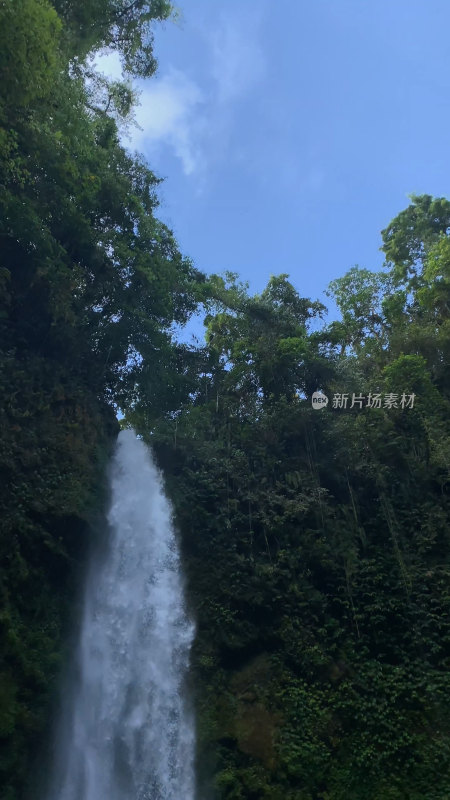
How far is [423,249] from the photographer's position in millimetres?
24062

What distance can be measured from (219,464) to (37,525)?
5.34 metres

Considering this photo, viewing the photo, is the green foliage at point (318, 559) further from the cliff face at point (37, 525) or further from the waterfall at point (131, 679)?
the cliff face at point (37, 525)

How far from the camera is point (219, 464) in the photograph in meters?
14.5

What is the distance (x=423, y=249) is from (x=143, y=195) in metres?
13.1

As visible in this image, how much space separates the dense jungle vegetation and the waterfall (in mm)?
412

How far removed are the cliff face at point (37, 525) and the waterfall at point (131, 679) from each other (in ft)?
1.79

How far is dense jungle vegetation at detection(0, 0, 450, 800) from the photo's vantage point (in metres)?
9.27

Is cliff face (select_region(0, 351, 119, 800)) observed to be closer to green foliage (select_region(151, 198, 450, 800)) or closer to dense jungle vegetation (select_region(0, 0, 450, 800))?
dense jungle vegetation (select_region(0, 0, 450, 800))

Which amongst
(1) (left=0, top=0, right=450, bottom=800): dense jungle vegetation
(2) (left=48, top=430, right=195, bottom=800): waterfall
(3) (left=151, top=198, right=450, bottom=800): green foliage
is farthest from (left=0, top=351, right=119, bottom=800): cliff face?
(3) (left=151, top=198, right=450, bottom=800): green foliage

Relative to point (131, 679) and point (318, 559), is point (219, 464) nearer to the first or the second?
point (318, 559)

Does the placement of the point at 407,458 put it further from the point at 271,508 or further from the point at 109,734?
the point at 109,734

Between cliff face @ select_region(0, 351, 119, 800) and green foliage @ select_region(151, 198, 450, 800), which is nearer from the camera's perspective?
cliff face @ select_region(0, 351, 119, 800)

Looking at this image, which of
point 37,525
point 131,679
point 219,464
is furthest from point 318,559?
point 37,525

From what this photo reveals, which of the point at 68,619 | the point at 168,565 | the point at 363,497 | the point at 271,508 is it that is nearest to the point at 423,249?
the point at 363,497
